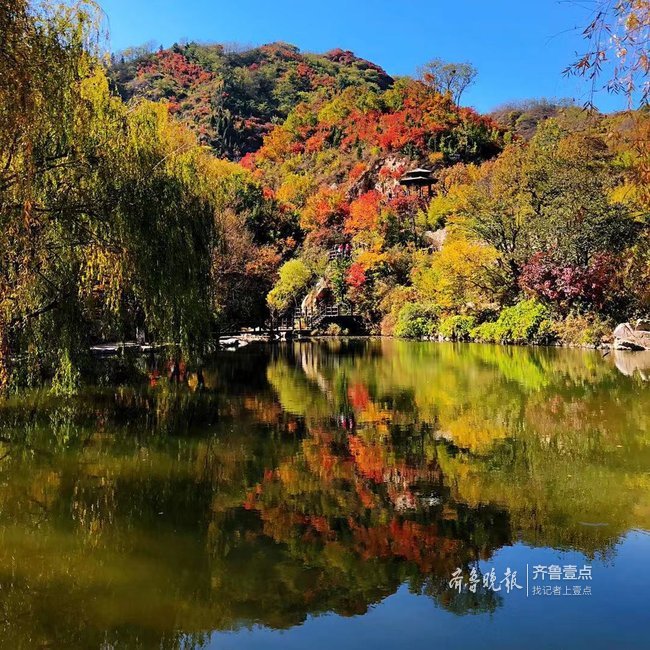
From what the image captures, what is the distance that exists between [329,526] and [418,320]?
2770 centimetres

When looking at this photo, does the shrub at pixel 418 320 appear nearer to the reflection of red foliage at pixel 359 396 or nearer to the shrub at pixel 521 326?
the shrub at pixel 521 326

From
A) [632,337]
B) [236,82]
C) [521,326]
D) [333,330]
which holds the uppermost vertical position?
[236,82]

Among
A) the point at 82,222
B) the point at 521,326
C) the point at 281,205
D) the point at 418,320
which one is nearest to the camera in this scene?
the point at 82,222

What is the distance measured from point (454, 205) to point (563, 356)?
18.6 m

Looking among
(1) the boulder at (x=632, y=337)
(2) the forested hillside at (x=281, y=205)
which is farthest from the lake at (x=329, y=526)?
(1) the boulder at (x=632, y=337)

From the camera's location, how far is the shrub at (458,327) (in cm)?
2975

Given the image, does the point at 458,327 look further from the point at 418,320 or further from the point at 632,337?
the point at 632,337

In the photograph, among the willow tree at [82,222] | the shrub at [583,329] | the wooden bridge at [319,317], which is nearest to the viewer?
the willow tree at [82,222]

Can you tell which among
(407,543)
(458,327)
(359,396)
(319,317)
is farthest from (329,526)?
(319,317)

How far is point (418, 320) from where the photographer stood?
3266cm

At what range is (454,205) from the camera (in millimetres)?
36844

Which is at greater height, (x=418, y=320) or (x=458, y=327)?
(x=418, y=320)

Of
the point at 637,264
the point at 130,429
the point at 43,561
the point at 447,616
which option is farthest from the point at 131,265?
the point at 637,264

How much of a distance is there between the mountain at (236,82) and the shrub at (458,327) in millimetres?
40064
